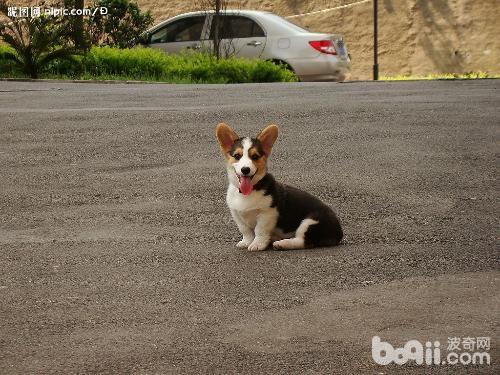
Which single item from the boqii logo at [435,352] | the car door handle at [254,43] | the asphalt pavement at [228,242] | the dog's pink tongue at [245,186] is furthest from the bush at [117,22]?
the boqii logo at [435,352]

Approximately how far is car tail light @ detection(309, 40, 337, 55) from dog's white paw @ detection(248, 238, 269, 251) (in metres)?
14.7

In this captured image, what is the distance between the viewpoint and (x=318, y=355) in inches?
195

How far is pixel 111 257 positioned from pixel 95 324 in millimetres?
1643

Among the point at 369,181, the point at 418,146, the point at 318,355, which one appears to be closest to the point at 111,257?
the point at 318,355

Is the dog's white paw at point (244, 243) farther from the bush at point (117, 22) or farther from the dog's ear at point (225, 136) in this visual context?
the bush at point (117, 22)

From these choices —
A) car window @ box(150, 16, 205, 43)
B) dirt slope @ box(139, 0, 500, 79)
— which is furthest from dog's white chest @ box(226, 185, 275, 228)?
dirt slope @ box(139, 0, 500, 79)

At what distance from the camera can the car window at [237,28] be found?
2275cm

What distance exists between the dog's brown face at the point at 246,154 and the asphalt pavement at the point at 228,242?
519 mm

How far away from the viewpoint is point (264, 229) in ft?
22.8

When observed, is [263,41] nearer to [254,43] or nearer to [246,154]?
[254,43]

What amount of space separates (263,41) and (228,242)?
598 inches

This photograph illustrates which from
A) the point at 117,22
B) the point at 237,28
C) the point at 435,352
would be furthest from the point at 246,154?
the point at 117,22

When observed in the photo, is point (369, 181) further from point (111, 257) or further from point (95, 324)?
point (95, 324)

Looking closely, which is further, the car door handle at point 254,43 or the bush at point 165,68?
the car door handle at point 254,43
